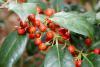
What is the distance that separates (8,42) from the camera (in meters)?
1.18

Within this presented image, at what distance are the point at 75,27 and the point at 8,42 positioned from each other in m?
0.32

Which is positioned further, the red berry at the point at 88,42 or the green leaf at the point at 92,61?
the red berry at the point at 88,42

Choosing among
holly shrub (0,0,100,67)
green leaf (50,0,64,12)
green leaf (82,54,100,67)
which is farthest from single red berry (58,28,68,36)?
green leaf (50,0,64,12)

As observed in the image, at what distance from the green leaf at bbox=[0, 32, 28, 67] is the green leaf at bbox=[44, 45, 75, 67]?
15 cm

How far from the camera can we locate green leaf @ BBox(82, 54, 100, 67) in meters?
1.04

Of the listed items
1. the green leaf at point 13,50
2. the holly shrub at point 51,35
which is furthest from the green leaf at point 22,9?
the green leaf at point 13,50

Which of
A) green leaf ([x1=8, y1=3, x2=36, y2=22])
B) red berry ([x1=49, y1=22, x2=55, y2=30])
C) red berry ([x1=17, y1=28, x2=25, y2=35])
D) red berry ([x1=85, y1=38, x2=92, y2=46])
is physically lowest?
red berry ([x1=85, y1=38, x2=92, y2=46])

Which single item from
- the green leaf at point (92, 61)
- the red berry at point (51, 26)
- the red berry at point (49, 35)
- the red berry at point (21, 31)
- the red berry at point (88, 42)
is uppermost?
the red berry at point (51, 26)

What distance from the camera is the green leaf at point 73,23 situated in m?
1.00

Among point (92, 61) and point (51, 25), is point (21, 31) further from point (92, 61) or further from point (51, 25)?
point (92, 61)

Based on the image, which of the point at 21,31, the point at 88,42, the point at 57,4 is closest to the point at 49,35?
the point at 21,31

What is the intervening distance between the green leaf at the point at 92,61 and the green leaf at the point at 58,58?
0.06 m

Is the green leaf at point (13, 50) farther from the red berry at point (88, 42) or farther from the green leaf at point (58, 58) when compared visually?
the red berry at point (88, 42)

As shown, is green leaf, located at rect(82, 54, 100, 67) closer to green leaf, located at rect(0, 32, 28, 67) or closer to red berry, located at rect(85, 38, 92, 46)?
red berry, located at rect(85, 38, 92, 46)
